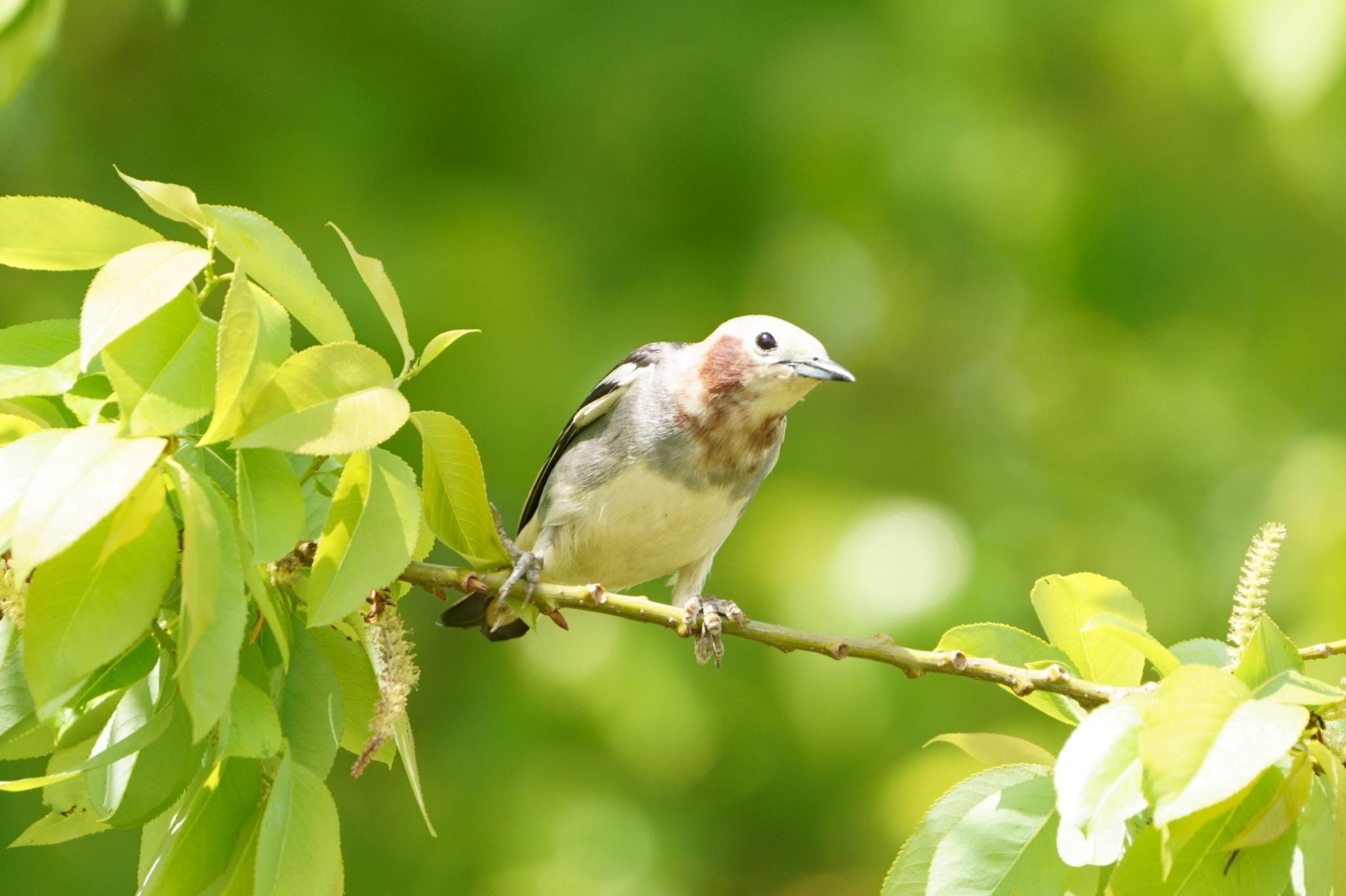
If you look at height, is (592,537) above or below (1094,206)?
below

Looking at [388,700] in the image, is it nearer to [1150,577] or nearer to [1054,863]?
[1054,863]

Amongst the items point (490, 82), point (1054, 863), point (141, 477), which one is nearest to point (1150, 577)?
point (490, 82)

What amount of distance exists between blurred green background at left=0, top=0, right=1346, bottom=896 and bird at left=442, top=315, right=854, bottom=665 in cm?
247

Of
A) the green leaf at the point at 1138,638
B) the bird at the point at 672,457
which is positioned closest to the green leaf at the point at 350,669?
the green leaf at the point at 1138,638

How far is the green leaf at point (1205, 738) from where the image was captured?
1.54 meters

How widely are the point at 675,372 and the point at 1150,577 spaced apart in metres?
4.32

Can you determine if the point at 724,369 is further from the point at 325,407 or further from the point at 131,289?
the point at 131,289

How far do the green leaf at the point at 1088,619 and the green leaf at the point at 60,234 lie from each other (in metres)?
1.36

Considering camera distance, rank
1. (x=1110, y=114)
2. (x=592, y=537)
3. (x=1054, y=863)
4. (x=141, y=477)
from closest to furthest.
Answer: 1. (x=141, y=477)
2. (x=1054, y=863)
3. (x=592, y=537)
4. (x=1110, y=114)

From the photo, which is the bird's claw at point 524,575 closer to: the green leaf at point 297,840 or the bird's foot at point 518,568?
the bird's foot at point 518,568

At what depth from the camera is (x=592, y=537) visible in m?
3.93

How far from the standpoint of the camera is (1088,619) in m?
2.05

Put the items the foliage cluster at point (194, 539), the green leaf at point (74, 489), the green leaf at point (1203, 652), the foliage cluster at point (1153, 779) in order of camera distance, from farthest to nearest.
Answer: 1. the green leaf at point (1203, 652)
2. the foliage cluster at point (1153, 779)
3. the foliage cluster at point (194, 539)
4. the green leaf at point (74, 489)

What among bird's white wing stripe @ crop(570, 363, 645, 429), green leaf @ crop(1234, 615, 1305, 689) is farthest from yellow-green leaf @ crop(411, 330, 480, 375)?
bird's white wing stripe @ crop(570, 363, 645, 429)
